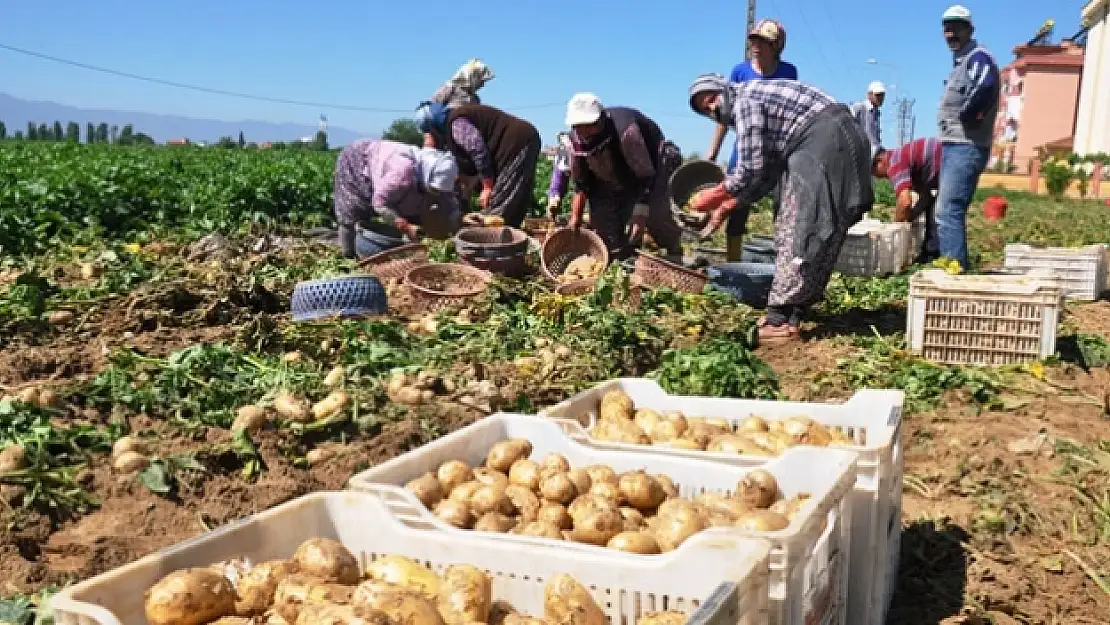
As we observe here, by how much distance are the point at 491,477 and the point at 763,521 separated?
796 millimetres

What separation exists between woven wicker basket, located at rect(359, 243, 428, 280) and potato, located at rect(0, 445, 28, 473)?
4.12 m

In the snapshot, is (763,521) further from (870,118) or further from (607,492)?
(870,118)

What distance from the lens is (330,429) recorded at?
393 cm

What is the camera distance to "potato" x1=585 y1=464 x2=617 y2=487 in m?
2.64

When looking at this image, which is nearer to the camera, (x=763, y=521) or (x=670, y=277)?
(x=763, y=521)

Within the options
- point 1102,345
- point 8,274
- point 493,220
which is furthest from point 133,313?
point 1102,345

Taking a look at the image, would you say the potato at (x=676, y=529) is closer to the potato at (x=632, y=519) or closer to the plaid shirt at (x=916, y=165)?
the potato at (x=632, y=519)

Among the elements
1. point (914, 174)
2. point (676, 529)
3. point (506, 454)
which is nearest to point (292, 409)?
point (506, 454)

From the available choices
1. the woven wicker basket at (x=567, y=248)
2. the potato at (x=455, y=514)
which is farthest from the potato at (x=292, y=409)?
the woven wicker basket at (x=567, y=248)

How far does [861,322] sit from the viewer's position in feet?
21.7

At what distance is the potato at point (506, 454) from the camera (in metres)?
2.82

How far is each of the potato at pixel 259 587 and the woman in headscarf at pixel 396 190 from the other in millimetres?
5917

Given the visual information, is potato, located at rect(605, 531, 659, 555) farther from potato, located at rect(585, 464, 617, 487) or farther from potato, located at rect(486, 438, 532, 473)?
potato, located at rect(486, 438, 532, 473)

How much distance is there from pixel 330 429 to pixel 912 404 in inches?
109
